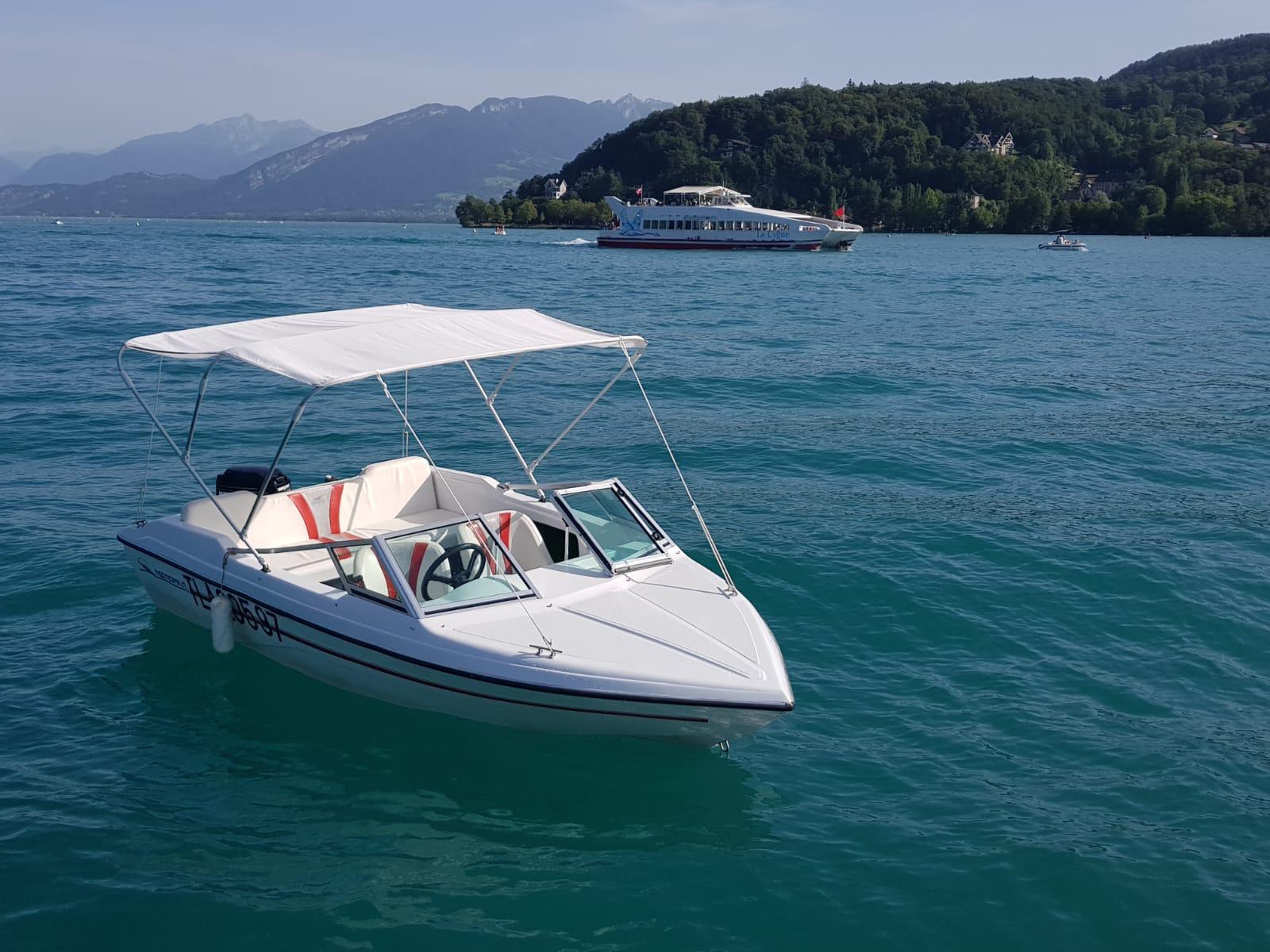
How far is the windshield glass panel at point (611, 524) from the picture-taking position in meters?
10.4

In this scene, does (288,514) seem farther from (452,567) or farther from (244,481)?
(452,567)

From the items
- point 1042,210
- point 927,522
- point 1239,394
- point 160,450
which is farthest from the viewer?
point 1042,210

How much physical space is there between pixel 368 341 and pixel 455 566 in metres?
2.63

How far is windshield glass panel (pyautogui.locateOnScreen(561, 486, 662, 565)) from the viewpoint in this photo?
10.4 metres

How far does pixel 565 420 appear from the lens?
23016 mm

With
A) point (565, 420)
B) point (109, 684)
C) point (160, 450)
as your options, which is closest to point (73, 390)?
point (160, 450)

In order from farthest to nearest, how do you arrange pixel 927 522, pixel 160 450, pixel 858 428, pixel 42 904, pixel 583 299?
pixel 583 299, pixel 858 428, pixel 160 450, pixel 927 522, pixel 42 904

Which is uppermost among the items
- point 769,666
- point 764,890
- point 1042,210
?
point 1042,210

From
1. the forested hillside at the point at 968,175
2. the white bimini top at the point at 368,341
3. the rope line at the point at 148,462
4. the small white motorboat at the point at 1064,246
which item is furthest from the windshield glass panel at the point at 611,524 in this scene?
the forested hillside at the point at 968,175

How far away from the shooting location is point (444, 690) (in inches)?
357

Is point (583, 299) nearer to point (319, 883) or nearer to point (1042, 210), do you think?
point (319, 883)

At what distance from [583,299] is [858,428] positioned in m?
30.1

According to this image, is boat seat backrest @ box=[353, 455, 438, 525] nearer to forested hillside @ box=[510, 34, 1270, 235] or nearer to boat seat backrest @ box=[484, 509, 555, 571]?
boat seat backrest @ box=[484, 509, 555, 571]

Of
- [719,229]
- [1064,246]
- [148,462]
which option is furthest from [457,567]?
[1064,246]
